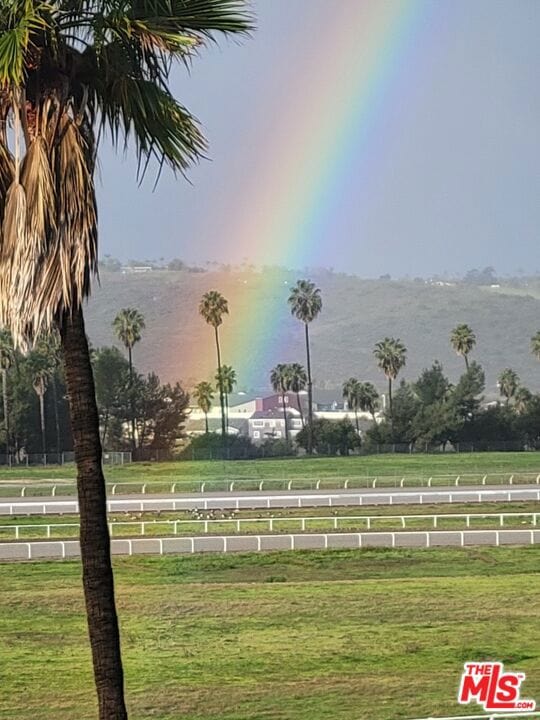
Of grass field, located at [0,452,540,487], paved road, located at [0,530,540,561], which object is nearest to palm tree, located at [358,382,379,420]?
grass field, located at [0,452,540,487]

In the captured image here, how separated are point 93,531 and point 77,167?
9.28 feet

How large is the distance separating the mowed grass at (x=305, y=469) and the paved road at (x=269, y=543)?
37.0 m

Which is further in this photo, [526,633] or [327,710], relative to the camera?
[526,633]

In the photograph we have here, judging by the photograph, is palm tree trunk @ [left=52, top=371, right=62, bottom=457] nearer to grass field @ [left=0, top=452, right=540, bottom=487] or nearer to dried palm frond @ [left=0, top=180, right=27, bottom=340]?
grass field @ [left=0, top=452, right=540, bottom=487]

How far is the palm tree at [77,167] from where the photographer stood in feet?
30.7

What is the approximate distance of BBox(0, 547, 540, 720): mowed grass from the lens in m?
19.4

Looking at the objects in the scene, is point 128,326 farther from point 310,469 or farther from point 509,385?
point 509,385

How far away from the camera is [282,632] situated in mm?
25391

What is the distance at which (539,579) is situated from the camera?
31672 mm

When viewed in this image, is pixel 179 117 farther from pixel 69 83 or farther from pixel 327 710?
pixel 327 710

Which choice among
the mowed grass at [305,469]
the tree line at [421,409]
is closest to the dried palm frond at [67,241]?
the mowed grass at [305,469]

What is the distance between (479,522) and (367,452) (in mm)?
84060

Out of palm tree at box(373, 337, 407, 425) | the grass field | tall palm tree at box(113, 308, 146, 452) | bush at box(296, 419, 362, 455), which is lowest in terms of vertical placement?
the grass field

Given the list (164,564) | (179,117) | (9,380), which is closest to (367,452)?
(9,380)
